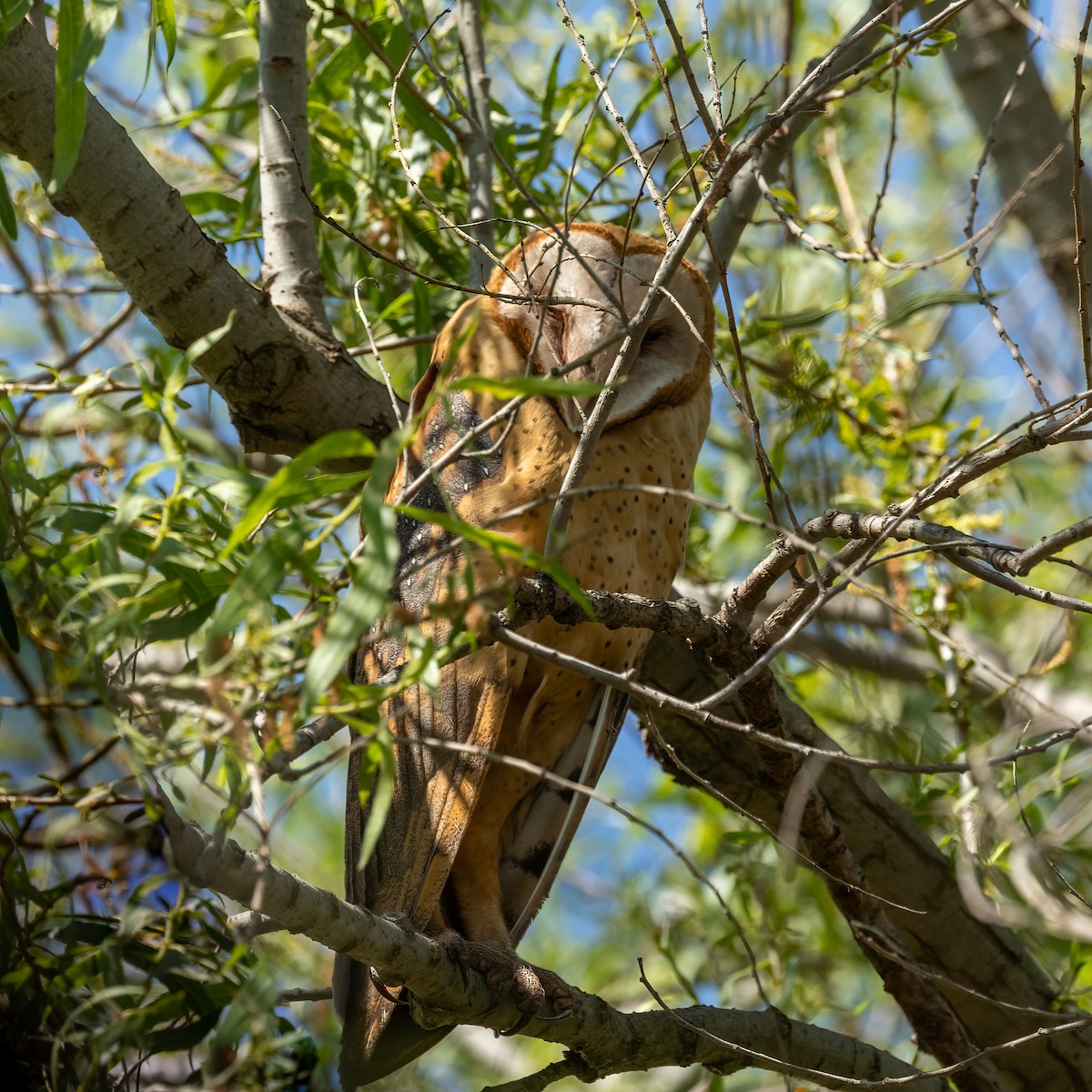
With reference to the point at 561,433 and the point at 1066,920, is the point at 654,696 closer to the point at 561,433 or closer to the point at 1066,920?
the point at 1066,920

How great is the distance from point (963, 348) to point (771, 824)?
11.8 feet

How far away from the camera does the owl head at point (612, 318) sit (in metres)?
2.52

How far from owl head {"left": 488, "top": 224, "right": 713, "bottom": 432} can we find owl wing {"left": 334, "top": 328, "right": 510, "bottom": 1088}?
229 millimetres

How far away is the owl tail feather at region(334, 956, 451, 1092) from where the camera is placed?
222 centimetres

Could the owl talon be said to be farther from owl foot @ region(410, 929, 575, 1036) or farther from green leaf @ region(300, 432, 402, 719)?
green leaf @ region(300, 432, 402, 719)

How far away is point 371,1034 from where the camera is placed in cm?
222

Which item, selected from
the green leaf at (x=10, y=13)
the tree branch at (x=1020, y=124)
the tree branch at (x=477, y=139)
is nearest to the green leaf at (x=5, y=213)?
the green leaf at (x=10, y=13)

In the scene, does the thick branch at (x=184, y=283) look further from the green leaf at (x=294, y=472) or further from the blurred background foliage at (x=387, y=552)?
the green leaf at (x=294, y=472)

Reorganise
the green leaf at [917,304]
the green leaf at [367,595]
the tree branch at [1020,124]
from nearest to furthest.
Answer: the green leaf at [367,595]
the green leaf at [917,304]
the tree branch at [1020,124]

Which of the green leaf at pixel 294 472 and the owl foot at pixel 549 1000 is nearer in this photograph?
the green leaf at pixel 294 472

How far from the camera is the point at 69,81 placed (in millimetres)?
1614

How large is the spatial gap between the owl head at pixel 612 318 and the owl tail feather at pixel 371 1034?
1.14 m

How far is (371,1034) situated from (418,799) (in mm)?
420

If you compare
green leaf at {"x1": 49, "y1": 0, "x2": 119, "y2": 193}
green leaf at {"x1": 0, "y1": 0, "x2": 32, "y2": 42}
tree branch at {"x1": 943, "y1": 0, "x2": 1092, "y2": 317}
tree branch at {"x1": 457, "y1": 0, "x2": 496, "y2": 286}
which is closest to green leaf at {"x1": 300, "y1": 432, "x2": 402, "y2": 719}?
green leaf at {"x1": 49, "y1": 0, "x2": 119, "y2": 193}
